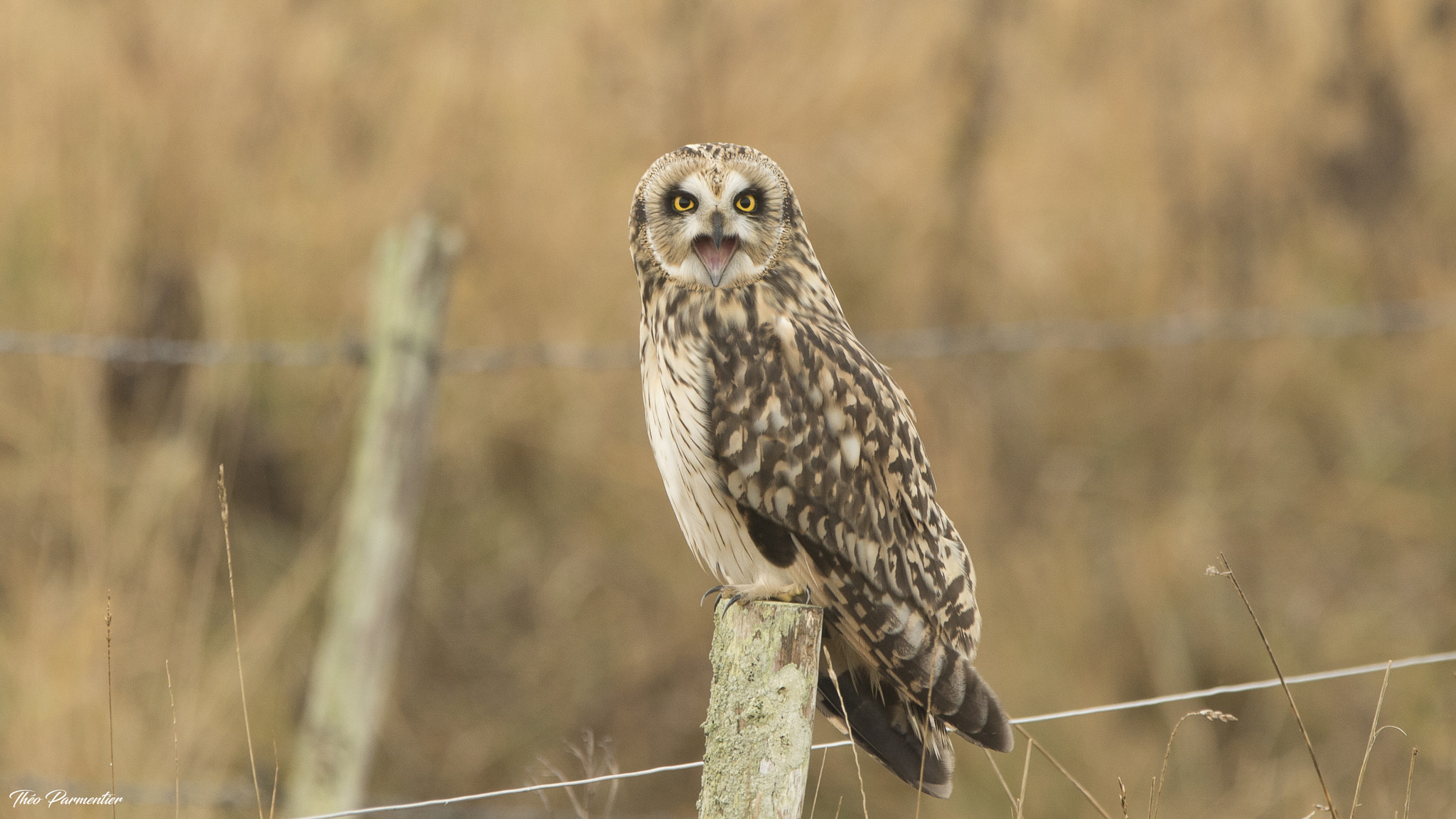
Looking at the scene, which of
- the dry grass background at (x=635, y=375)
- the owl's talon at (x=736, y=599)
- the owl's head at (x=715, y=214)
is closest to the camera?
the owl's talon at (x=736, y=599)

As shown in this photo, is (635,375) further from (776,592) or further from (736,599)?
(736,599)

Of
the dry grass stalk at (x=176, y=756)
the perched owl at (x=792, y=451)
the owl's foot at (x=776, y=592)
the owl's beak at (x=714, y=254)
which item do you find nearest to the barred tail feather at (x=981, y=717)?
the perched owl at (x=792, y=451)

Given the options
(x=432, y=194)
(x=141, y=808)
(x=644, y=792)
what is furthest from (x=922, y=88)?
(x=141, y=808)

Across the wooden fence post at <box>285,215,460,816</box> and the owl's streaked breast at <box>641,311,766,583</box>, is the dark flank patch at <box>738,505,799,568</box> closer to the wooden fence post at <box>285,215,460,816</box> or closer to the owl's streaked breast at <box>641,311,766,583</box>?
the owl's streaked breast at <box>641,311,766,583</box>

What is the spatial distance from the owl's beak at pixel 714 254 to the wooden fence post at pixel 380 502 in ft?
4.18

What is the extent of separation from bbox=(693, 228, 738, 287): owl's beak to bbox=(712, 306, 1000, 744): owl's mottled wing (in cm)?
10

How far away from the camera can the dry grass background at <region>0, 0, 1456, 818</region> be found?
4.01 metres

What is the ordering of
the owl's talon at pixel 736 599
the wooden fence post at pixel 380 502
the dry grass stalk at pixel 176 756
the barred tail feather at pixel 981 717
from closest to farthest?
the dry grass stalk at pixel 176 756 → the owl's talon at pixel 736 599 → the barred tail feather at pixel 981 717 → the wooden fence post at pixel 380 502

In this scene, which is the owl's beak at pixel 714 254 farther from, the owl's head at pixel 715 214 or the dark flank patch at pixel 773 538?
the dark flank patch at pixel 773 538

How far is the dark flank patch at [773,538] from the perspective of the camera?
84.5 inches

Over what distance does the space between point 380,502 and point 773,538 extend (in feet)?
4.63

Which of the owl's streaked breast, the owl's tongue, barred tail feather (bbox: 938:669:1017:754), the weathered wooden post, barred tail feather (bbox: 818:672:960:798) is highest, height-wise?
the owl's tongue

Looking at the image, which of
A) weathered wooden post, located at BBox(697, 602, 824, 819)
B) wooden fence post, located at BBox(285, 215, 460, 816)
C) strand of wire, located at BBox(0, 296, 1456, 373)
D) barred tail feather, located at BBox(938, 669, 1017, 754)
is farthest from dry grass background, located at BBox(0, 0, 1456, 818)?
weathered wooden post, located at BBox(697, 602, 824, 819)

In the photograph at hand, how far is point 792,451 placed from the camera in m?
2.08
